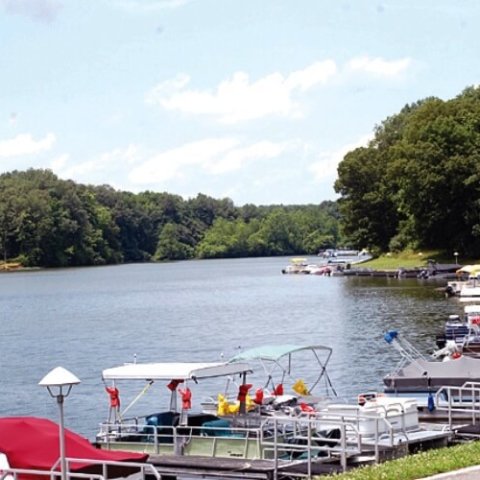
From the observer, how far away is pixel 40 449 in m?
21.0

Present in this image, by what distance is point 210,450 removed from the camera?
1031 inches

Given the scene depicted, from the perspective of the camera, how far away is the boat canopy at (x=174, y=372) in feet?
92.7

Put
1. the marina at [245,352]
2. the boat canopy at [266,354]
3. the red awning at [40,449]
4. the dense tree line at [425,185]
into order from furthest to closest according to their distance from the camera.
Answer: the dense tree line at [425,185], the boat canopy at [266,354], the marina at [245,352], the red awning at [40,449]

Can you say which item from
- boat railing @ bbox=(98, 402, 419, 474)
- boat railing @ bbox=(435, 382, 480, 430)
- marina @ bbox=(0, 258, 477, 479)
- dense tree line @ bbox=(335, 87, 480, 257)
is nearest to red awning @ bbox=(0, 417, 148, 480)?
marina @ bbox=(0, 258, 477, 479)

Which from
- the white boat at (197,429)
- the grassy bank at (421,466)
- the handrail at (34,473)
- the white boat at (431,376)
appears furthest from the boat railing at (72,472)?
the white boat at (431,376)

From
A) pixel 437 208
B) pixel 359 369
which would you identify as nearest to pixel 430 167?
pixel 437 208

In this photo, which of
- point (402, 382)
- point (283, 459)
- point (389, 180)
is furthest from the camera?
point (389, 180)

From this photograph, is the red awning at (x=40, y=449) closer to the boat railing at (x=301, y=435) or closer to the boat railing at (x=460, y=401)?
the boat railing at (x=301, y=435)

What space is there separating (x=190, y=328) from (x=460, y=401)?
45546mm

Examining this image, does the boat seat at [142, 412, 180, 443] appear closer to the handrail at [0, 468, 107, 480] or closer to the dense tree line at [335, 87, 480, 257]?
the handrail at [0, 468, 107, 480]

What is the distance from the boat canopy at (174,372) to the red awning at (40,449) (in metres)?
6.97

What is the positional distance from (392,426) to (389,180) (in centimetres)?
11295

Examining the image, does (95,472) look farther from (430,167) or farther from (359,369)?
(430,167)

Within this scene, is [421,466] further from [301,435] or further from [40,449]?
[301,435]
